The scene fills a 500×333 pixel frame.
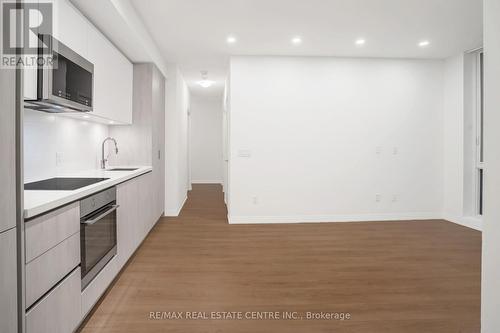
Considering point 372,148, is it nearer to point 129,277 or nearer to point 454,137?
point 454,137

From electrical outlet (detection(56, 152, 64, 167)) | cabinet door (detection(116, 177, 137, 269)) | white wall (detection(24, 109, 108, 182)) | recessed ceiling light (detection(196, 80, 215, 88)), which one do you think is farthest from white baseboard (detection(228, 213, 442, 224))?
recessed ceiling light (detection(196, 80, 215, 88))

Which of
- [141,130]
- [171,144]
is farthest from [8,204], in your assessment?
[171,144]

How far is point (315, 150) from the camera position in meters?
4.86

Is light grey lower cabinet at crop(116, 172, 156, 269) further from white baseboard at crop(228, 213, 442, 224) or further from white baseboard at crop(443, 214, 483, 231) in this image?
white baseboard at crop(443, 214, 483, 231)

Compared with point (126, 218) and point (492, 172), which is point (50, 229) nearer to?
point (126, 218)

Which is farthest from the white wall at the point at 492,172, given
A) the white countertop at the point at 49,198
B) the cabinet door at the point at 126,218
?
the cabinet door at the point at 126,218

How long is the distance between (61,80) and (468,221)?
5.67 metres

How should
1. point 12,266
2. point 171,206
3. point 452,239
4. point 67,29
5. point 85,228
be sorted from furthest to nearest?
point 171,206, point 452,239, point 67,29, point 85,228, point 12,266

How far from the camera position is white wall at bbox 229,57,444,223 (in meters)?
4.77

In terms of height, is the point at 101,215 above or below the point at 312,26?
below

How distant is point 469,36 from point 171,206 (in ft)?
17.3

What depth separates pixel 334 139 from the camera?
4887mm

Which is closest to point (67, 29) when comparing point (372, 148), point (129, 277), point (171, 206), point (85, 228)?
point (85, 228)

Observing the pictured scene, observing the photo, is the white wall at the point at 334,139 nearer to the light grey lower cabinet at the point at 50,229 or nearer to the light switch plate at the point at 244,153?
the light switch plate at the point at 244,153
